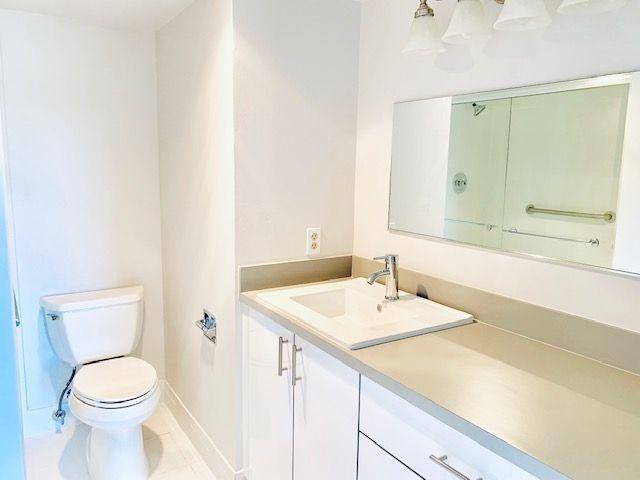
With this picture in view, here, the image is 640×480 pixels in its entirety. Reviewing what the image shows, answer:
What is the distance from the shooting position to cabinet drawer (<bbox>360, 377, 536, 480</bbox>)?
0.97 metres

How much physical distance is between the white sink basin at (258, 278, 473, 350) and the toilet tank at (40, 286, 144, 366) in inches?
36.8

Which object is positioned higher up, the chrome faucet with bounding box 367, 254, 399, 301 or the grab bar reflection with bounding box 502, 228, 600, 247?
the grab bar reflection with bounding box 502, 228, 600, 247

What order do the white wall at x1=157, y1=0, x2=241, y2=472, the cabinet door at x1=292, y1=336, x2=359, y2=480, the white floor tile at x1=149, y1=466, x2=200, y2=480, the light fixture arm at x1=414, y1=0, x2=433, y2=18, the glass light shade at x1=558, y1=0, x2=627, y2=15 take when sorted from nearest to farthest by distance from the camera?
the glass light shade at x1=558, y1=0, x2=627, y2=15 < the cabinet door at x1=292, y1=336, x2=359, y2=480 < the light fixture arm at x1=414, y1=0, x2=433, y2=18 < the white wall at x1=157, y1=0, x2=241, y2=472 < the white floor tile at x1=149, y1=466, x2=200, y2=480

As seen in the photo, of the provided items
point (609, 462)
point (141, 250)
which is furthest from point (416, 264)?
point (141, 250)

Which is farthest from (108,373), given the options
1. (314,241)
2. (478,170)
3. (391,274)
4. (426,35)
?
(426,35)

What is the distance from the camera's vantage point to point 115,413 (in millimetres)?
1939

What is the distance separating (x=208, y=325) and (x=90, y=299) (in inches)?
25.2

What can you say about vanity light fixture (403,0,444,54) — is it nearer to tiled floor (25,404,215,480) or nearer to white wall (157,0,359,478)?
white wall (157,0,359,478)

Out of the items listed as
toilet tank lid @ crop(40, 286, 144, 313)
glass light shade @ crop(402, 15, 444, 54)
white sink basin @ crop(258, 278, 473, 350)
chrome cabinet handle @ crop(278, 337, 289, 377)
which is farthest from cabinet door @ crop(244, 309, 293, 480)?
glass light shade @ crop(402, 15, 444, 54)

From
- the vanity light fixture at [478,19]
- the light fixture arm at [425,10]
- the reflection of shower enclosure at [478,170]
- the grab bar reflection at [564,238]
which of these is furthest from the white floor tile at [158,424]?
the light fixture arm at [425,10]

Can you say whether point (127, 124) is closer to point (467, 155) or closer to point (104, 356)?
point (104, 356)

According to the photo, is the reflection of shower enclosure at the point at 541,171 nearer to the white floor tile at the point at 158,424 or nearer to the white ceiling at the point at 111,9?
the white ceiling at the point at 111,9

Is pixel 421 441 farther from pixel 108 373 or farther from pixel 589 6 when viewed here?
pixel 108 373

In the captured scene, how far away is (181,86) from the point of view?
221 centimetres
